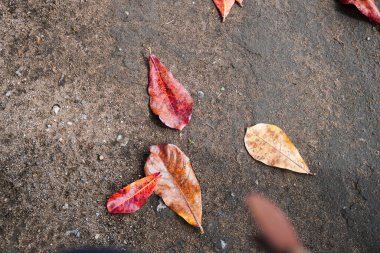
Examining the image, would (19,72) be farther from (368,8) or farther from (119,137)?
(368,8)

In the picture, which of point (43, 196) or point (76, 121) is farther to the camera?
point (76, 121)

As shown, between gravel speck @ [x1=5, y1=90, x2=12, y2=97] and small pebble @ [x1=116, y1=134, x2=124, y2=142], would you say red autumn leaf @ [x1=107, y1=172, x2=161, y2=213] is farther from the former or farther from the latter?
gravel speck @ [x1=5, y1=90, x2=12, y2=97]

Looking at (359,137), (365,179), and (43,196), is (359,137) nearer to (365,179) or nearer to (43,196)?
(365,179)

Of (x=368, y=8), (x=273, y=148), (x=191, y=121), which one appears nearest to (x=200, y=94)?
(x=191, y=121)

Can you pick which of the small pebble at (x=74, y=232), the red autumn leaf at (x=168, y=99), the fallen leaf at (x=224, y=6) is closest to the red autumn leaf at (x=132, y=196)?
the small pebble at (x=74, y=232)

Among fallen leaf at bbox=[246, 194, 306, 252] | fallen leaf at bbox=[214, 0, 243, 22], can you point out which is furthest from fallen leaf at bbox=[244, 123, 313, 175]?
fallen leaf at bbox=[214, 0, 243, 22]

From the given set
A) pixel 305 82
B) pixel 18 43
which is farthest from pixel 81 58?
pixel 305 82

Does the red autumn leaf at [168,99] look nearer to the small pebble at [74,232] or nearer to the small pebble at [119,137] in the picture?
the small pebble at [119,137]
